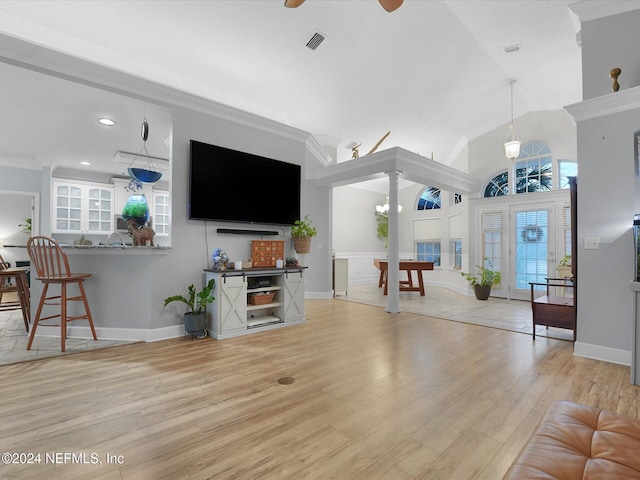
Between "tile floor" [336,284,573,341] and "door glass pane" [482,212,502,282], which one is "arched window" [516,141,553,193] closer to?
"door glass pane" [482,212,502,282]

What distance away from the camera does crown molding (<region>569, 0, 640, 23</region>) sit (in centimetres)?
305

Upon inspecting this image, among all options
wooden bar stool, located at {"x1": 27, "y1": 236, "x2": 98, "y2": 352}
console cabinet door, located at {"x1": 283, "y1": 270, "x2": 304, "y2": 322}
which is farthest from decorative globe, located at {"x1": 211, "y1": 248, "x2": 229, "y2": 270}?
wooden bar stool, located at {"x1": 27, "y1": 236, "x2": 98, "y2": 352}

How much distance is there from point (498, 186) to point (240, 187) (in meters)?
6.07

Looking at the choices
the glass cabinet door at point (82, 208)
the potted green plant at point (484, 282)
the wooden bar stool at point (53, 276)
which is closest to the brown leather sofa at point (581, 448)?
the wooden bar stool at point (53, 276)

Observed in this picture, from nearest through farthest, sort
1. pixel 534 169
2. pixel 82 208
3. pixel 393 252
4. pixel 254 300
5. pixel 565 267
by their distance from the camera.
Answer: pixel 254 300
pixel 393 252
pixel 565 267
pixel 82 208
pixel 534 169

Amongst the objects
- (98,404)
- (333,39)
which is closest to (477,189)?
(333,39)

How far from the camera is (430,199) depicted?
356 inches

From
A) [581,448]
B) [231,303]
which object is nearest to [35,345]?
[231,303]

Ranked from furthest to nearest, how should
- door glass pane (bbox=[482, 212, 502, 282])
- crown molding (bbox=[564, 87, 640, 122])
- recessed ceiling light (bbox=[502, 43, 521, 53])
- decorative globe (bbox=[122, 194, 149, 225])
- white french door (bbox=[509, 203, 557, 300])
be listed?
door glass pane (bbox=[482, 212, 502, 282])
white french door (bbox=[509, 203, 557, 300])
recessed ceiling light (bbox=[502, 43, 521, 53])
decorative globe (bbox=[122, 194, 149, 225])
crown molding (bbox=[564, 87, 640, 122])

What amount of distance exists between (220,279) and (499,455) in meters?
2.99

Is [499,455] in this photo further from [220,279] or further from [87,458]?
[220,279]

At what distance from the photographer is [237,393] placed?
7.42 ft

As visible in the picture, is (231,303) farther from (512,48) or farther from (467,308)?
(512,48)

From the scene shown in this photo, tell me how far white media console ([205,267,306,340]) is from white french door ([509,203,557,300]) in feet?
16.5
